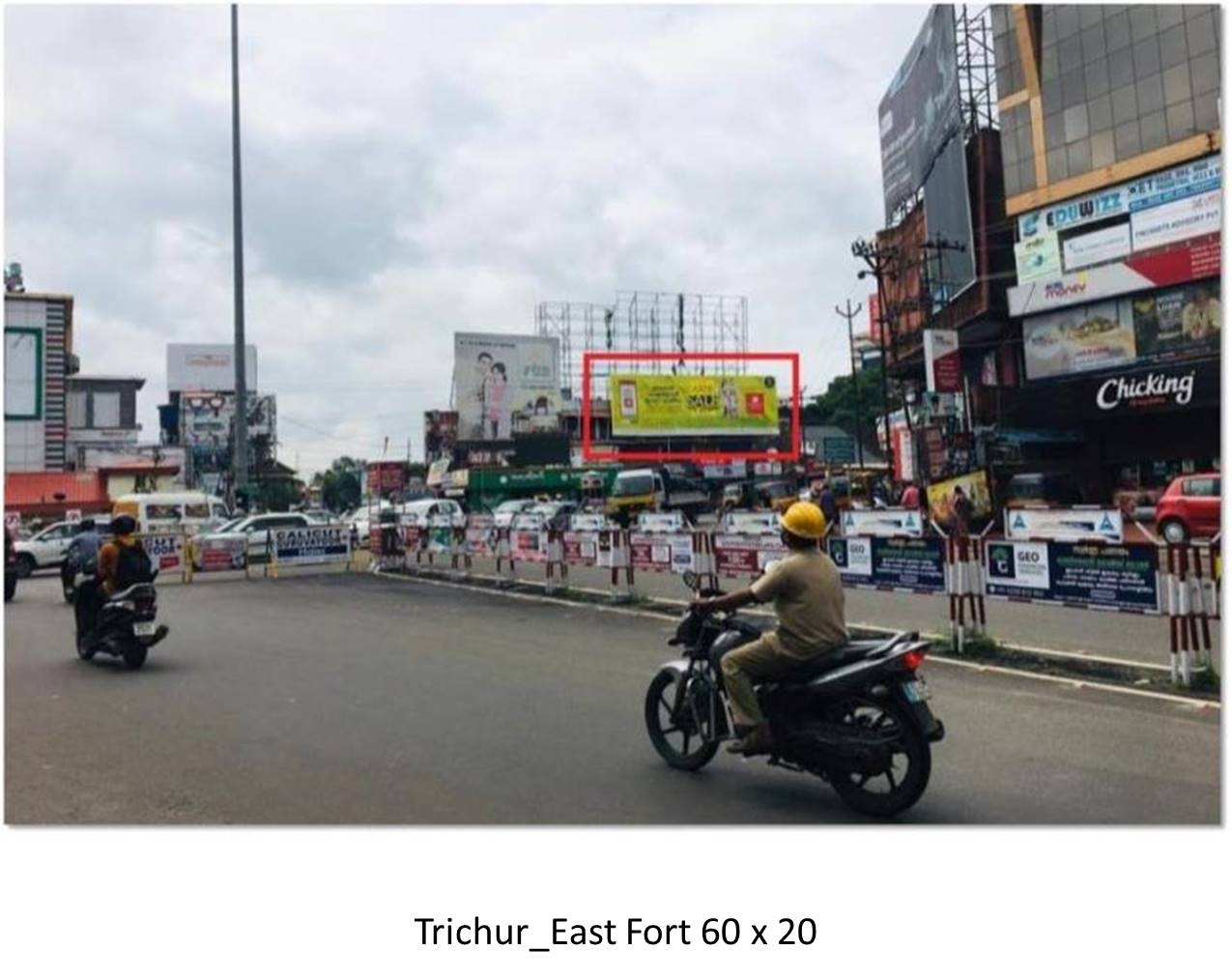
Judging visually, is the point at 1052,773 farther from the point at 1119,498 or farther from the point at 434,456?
the point at 434,456

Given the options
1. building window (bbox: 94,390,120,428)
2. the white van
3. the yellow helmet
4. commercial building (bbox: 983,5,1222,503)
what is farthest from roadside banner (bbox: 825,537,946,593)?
building window (bbox: 94,390,120,428)

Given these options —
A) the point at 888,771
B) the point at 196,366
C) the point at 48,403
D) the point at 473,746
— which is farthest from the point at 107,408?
the point at 888,771

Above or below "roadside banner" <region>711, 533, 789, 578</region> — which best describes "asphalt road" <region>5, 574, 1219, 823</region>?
below

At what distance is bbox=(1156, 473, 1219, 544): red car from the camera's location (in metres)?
20.3

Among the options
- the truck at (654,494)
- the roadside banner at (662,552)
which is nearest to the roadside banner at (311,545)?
the roadside banner at (662,552)

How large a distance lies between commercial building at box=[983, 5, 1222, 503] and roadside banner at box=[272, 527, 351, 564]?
21.5 meters

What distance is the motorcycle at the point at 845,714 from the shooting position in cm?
459

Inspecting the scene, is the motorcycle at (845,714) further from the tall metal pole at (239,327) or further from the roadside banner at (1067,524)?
the tall metal pole at (239,327)

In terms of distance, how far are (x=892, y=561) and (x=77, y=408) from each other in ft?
193

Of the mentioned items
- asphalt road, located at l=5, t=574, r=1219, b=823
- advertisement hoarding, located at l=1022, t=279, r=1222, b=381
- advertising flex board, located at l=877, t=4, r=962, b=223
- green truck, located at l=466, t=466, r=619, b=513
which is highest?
advertising flex board, located at l=877, t=4, r=962, b=223

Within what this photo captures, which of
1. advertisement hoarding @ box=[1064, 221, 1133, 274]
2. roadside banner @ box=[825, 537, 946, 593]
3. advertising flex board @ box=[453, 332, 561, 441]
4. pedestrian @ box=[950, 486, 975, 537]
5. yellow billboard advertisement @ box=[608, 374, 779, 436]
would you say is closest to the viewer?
roadside banner @ box=[825, 537, 946, 593]

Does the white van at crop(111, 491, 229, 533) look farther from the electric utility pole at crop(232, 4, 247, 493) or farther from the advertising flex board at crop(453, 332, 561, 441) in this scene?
the advertising flex board at crop(453, 332, 561, 441)

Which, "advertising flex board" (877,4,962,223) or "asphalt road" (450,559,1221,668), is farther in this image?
"advertising flex board" (877,4,962,223)

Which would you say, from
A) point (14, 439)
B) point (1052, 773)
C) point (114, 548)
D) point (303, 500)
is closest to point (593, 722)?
point (1052, 773)
